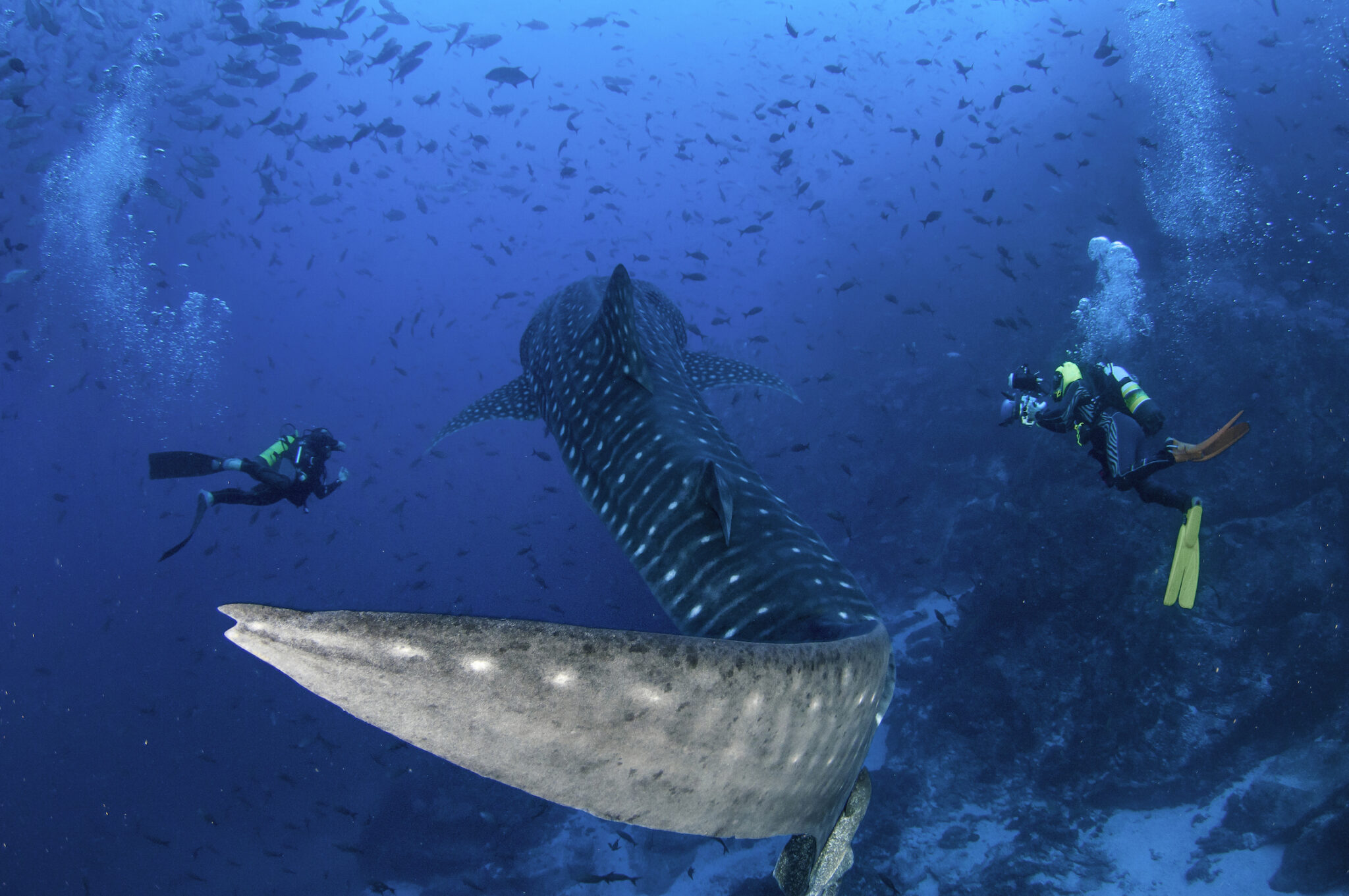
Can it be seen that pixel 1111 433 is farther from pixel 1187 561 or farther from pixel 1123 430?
pixel 1187 561

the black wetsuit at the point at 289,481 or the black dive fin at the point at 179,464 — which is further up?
the black dive fin at the point at 179,464

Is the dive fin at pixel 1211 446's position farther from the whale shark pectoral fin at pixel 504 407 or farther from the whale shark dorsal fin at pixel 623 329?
the whale shark pectoral fin at pixel 504 407

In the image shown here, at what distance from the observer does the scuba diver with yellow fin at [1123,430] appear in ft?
21.0

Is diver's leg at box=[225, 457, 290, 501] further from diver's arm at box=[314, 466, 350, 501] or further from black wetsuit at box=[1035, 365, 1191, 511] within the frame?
black wetsuit at box=[1035, 365, 1191, 511]

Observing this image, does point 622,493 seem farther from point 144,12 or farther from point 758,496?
point 144,12

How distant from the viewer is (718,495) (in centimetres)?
289

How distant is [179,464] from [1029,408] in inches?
438

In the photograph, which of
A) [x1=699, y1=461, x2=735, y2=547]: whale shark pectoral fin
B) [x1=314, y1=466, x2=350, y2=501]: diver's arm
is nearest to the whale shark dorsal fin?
[x1=699, y1=461, x2=735, y2=547]: whale shark pectoral fin

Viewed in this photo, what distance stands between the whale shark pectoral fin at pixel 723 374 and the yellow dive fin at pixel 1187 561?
4374 millimetres

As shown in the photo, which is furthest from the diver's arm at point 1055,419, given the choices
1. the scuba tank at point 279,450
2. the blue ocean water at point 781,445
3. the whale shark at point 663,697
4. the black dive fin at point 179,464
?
the scuba tank at point 279,450

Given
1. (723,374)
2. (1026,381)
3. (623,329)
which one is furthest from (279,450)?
(1026,381)

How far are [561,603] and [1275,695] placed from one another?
19.9 metres

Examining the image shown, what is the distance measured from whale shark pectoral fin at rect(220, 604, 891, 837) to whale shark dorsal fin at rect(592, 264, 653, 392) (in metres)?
2.81

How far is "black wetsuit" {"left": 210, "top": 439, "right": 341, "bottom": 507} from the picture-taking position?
30.5 ft
